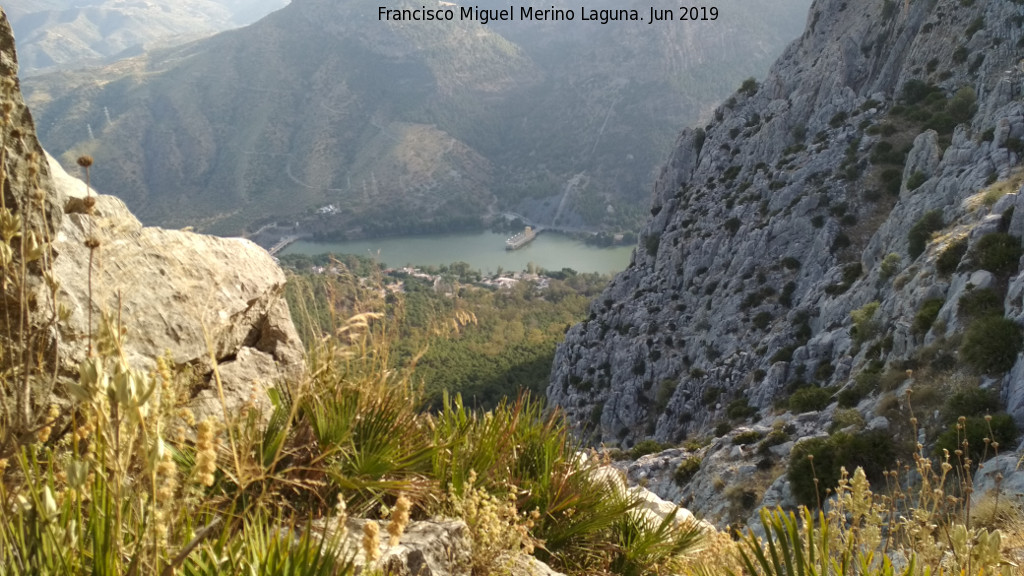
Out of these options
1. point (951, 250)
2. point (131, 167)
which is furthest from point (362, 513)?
point (131, 167)

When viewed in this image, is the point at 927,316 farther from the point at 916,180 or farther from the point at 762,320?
the point at 762,320

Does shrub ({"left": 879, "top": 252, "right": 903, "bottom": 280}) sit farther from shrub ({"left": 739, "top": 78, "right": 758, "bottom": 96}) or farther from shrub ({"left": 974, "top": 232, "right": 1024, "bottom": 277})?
shrub ({"left": 739, "top": 78, "right": 758, "bottom": 96})

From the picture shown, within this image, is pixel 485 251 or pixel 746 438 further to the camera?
pixel 485 251

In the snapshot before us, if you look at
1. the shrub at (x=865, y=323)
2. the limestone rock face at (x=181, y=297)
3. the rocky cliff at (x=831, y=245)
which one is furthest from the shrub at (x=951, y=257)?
the limestone rock face at (x=181, y=297)

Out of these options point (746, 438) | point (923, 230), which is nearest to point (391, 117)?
point (923, 230)

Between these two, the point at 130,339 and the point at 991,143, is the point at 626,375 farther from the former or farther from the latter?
the point at 130,339

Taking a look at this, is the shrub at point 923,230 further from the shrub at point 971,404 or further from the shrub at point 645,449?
the shrub at point 971,404

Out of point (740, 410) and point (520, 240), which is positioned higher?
point (740, 410)

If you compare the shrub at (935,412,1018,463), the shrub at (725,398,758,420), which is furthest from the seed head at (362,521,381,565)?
the shrub at (725,398,758,420)
